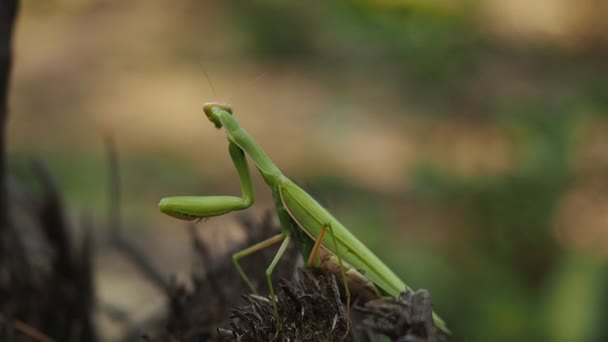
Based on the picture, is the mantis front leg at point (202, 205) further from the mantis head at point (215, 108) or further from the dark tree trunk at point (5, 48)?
the dark tree trunk at point (5, 48)

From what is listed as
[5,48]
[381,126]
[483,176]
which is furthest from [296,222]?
[381,126]

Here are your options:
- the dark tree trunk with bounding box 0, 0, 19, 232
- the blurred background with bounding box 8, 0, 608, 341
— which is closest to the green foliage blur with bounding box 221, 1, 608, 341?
the blurred background with bounding box 8, 0, 608, 341

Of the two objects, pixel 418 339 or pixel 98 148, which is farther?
pixel 98 148

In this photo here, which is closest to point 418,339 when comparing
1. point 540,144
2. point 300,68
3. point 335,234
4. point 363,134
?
point 335,234

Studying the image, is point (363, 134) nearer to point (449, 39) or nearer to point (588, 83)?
point (449, 39)

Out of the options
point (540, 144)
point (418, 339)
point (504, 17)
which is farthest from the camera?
point (504, 17)

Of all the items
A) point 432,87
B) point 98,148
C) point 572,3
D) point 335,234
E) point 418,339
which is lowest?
point 98,148

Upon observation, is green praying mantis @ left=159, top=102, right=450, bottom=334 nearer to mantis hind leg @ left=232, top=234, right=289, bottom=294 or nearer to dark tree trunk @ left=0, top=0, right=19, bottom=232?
mantis hind leg @ left=232, top=234, right=289, bottom=294

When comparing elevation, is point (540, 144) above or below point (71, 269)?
below
